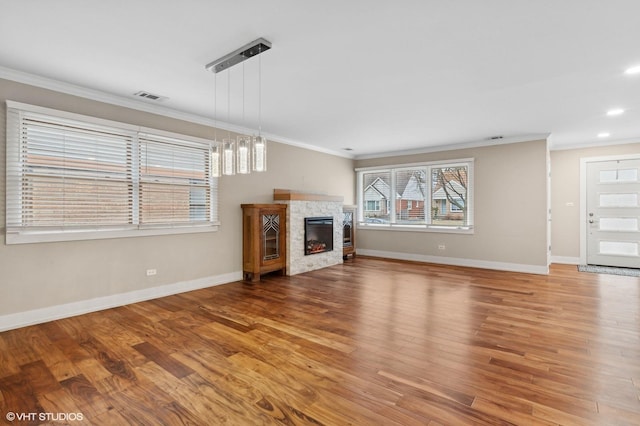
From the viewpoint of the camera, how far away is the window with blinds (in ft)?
11.0

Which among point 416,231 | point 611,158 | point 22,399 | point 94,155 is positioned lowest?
point 22,399

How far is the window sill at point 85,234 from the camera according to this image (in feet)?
10.9

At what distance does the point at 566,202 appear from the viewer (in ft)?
22.4

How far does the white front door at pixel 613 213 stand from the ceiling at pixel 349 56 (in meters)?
1.82

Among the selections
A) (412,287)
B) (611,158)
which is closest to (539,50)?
(412,287)

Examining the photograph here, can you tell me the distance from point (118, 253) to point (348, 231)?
4.93 meters

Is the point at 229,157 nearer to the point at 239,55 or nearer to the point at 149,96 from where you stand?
the point at 239,55

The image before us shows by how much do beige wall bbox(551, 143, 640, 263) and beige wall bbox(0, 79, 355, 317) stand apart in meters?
5.82

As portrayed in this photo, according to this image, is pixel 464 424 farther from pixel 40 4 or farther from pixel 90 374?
pixel 40 4

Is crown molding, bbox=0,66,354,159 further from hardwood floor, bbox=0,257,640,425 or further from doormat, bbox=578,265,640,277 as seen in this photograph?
doormat, bbox=578,265,640,277

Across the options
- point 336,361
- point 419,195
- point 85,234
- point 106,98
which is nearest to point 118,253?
point 85,234

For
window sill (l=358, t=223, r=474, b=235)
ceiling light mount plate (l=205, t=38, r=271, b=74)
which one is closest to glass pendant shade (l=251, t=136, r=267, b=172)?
ceiling light mount plate (l=205, t=38, r=271, b=74)

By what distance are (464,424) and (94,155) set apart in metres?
4.52

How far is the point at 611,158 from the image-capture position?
251 inches
